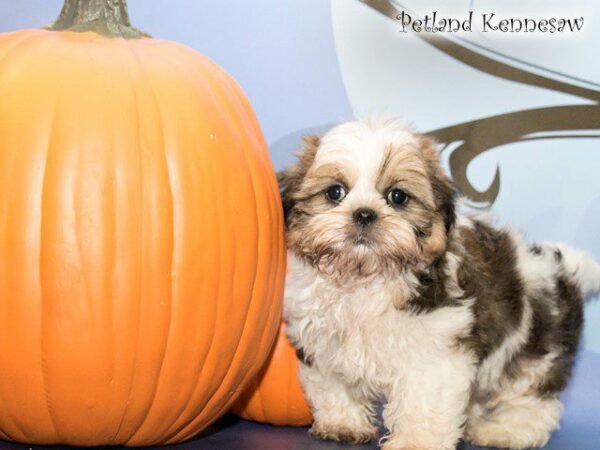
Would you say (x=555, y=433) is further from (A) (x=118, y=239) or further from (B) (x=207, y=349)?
(A) (x=118, y=239)

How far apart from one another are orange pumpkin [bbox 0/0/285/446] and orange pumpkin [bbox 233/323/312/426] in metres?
0.36

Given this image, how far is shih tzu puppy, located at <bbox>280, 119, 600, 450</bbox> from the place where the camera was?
2.46 meters

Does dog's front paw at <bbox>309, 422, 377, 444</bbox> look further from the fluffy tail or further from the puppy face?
the fluffy tail

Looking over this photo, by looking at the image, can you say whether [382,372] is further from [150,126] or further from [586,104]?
[586,104]

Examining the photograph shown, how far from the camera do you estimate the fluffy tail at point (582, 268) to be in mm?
3010

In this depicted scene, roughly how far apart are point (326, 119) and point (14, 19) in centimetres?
118

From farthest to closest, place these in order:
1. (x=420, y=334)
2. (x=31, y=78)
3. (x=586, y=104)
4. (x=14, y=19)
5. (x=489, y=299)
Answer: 1. (x=14, y=19)
2. (x=586, y=104)
3. (x=489, y=299)
4. (x=420, y=334)
5. (x=31, y=78)

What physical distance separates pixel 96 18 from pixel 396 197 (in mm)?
935

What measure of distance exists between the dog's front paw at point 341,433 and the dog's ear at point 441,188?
67 cm

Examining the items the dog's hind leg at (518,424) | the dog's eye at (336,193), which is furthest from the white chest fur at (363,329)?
the dog's hind leg at (518,424)

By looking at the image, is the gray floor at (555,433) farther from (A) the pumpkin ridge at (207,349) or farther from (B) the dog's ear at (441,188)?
(B) the dog's ear at (441,188)

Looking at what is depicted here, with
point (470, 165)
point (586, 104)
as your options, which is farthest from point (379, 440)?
point (586, 104)

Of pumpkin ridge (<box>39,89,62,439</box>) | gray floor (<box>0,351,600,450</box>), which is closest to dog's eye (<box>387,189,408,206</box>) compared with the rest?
gray floor (<box>0,351,600,450</box>)

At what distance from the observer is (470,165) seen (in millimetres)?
3244
